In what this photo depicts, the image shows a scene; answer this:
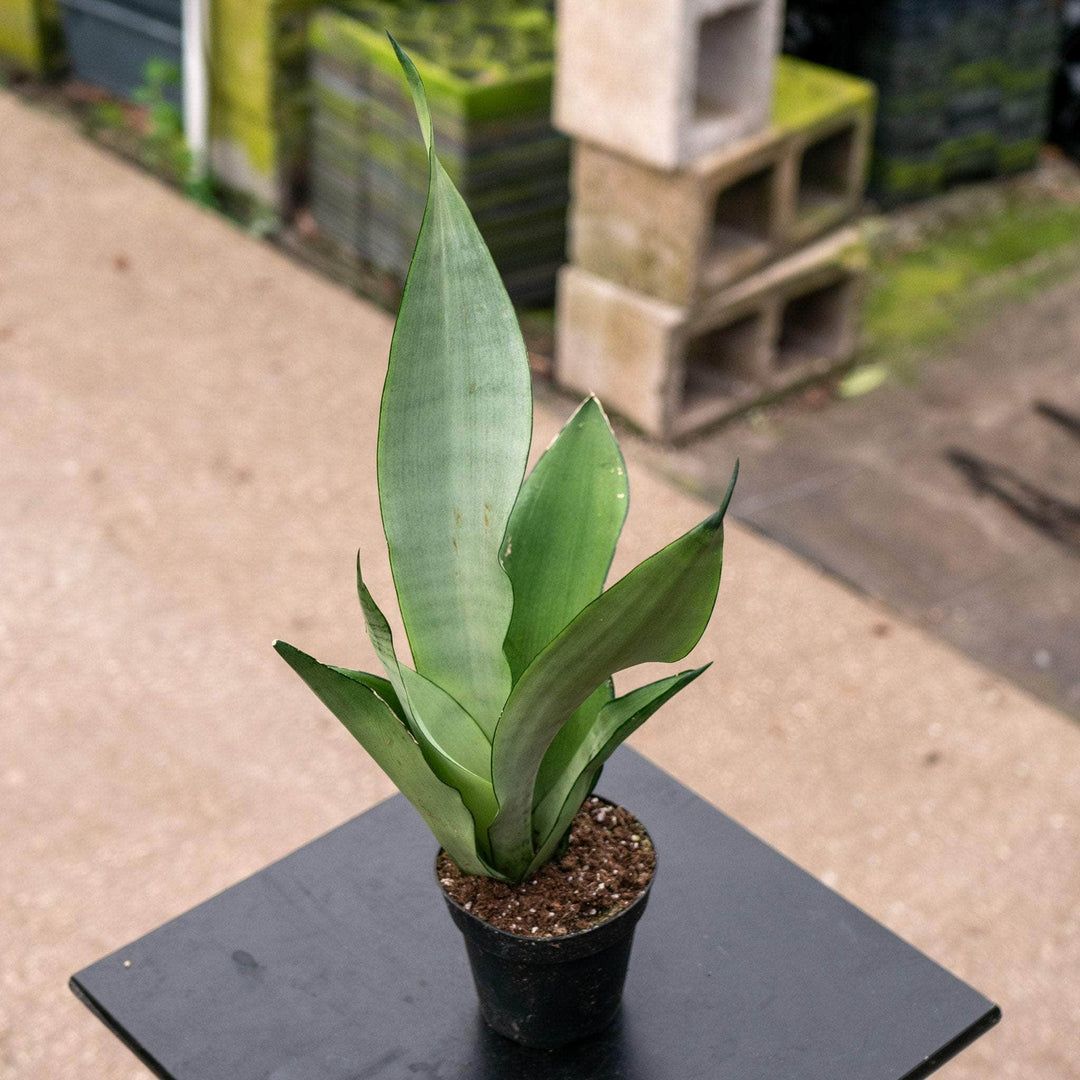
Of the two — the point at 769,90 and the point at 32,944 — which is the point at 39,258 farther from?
the point at 32,944

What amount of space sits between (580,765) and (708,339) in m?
2.58

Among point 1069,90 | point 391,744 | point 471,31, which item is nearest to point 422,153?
point 471,31

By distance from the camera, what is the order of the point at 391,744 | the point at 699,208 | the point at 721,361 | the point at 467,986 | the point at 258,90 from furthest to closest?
the point at 258,90 < the point at 721,361 < the point at 699,208 < the point at 467,986 < the point at 391,744

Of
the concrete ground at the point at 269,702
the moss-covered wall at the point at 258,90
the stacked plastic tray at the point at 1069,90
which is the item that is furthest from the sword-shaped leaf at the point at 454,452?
the stacked plastic tray at the point at 1069,90

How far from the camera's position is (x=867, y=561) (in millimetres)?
3328

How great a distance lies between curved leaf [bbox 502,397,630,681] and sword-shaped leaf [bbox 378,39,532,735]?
0.02 metres

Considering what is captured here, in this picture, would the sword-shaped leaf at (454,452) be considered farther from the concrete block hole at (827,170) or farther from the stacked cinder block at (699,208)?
the concrete block hole at (827,170)

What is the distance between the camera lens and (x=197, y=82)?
176 inches

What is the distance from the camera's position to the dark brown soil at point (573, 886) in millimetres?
1430

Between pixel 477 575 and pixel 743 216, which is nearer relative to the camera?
pixel 477 575

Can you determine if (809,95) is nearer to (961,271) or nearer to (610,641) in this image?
(961,271)

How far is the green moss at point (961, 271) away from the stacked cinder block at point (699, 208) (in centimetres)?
29

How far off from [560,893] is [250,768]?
4.67ft

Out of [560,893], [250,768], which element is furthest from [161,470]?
[560,893]
